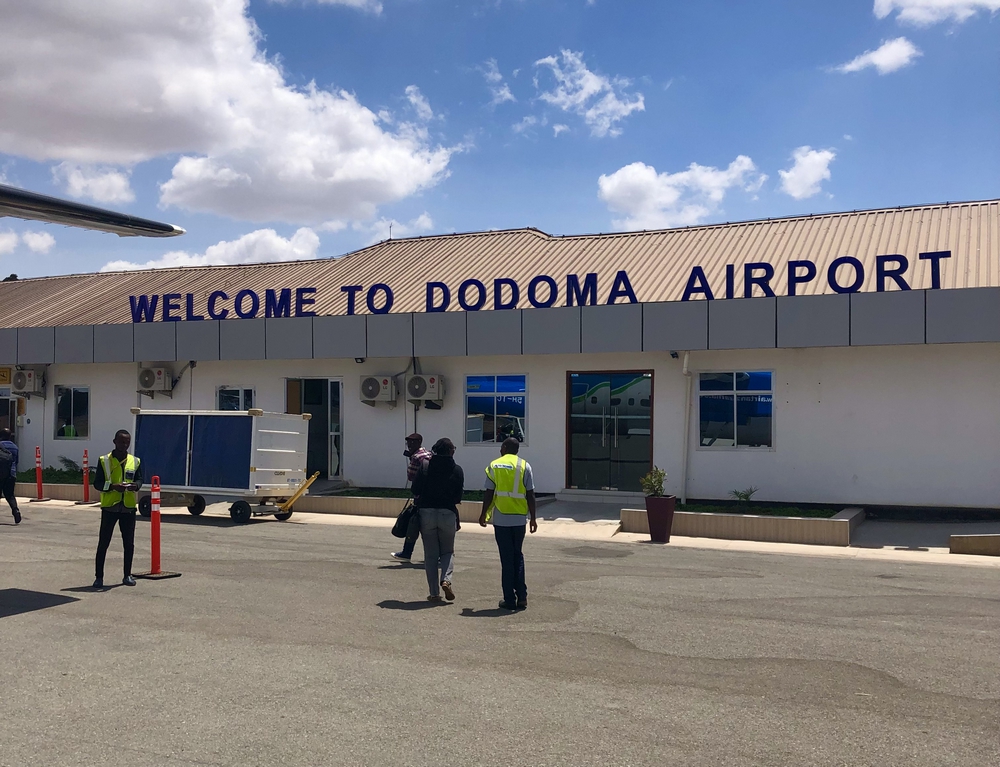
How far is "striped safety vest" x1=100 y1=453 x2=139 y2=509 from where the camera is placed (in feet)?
37.4

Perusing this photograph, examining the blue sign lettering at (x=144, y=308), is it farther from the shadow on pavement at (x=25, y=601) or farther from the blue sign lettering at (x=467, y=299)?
the shadow on pavement at (x=25, y=601)

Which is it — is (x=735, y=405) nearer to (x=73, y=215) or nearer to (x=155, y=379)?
(x=73, y=215)

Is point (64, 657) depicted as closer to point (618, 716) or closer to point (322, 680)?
point (322, 680)

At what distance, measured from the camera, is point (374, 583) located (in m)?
11.9

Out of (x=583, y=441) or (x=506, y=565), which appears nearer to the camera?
(x=506, y=565)

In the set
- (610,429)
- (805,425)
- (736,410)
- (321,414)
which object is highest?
(736,410)

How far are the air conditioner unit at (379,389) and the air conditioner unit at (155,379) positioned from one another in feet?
20.0

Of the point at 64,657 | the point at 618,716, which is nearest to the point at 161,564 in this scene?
the point at 64,657

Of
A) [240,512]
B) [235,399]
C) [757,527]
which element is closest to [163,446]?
[240,512]

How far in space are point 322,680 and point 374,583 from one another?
4.47 metres

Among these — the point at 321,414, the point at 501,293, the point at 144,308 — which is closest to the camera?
the point at 501,293

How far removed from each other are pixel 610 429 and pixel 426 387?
4517 millimetres

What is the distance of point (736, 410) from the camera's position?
2064 cm

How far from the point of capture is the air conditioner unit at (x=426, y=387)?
22953 mm
